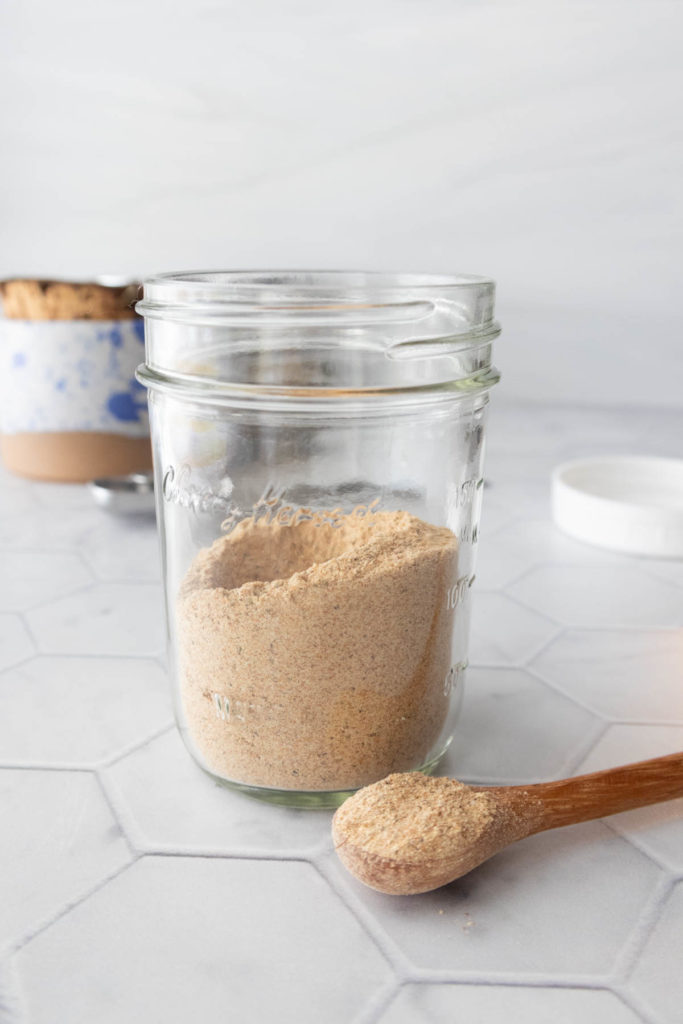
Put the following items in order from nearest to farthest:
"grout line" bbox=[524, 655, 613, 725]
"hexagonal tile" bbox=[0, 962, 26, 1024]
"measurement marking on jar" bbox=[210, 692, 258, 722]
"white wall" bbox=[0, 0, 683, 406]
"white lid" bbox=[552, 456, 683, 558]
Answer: "hexagonal tile" bbox=[0, 962, 26, 1024]
"measurement marking on jar" bbox=[210, 692, 258, 722]
"grout line" bbox=[524, 655, 613, 725]
"white lid" bbox=[552, 456, 683, 558]
"white wall" bbox=[0, 0, 683, 406]

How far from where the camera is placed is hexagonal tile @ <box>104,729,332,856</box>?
41 cm

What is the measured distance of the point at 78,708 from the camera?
0.54 m

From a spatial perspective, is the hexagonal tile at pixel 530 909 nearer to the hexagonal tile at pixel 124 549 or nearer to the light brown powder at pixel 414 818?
the light brown powder at pixel 414 818

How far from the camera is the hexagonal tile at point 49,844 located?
374 millimetres

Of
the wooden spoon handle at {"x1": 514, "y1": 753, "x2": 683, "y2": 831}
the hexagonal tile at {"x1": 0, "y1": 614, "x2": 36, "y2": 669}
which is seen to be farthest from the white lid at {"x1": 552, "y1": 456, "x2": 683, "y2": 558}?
the hexagonal tile at {"x1": 0, "y1": 614, "x2": 36, "y2": 669}

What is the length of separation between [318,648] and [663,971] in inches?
7.3

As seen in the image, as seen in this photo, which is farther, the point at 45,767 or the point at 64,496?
the point at 64,496

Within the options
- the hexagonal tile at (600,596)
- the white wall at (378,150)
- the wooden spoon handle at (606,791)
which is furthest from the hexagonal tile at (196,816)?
the white wall at (378,150)

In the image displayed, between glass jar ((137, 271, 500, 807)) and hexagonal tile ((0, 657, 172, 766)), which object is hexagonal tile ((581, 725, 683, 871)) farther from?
hexagonal tile ((0, 657, 172, 766))

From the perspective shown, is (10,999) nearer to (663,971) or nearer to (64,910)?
(64,910)

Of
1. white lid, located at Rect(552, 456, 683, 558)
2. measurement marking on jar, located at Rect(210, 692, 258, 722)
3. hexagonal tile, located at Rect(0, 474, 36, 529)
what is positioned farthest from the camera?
hexagonal tile, located at Rect(0, 474, 36, 529)

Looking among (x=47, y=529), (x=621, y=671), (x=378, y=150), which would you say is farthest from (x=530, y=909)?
(x=378, y=150)

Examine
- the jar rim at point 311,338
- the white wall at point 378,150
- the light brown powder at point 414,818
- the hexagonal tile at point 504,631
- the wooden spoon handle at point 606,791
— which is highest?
the white wall at point 378,150

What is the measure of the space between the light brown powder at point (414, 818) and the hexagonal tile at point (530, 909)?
0.09 ft
